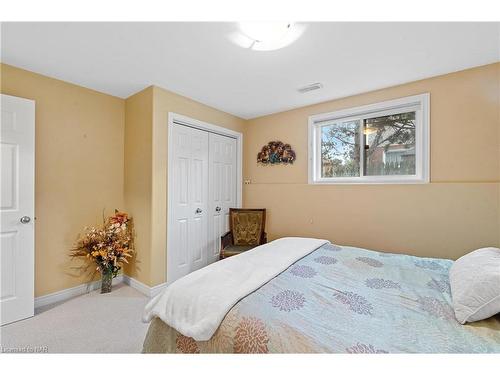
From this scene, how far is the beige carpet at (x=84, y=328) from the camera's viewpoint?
5.41 ft

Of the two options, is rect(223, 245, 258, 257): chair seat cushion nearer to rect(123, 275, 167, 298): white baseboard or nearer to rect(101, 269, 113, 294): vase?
rect(123, 275, 167, 298): white baseboard

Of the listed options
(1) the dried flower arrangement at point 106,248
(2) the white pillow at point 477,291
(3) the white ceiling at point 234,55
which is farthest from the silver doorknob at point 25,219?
(2) the white pillow at point 477,291

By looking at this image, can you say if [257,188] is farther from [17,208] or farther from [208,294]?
[17,208]

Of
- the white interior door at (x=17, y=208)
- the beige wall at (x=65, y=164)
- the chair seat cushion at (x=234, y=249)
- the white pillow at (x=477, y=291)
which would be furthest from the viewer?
the chair seat cushion at (x=234, y=249)

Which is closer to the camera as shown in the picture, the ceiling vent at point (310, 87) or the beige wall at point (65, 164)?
the beige wall at point (65, 164)

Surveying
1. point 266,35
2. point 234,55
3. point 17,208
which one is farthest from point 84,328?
point 266,35

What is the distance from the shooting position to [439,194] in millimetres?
2166

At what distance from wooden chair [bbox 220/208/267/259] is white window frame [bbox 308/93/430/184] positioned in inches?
37.1

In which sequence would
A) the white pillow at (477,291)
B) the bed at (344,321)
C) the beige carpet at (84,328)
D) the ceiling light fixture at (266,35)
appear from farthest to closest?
1. the beige carpet at (84,328)
2. the ceiling light fixture at (266,35)
3. the white pillow at (477,291)
4. the bed at (344,321)

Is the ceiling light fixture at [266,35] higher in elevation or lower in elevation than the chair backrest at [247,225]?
higher

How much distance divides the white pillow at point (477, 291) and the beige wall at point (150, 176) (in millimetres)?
2493

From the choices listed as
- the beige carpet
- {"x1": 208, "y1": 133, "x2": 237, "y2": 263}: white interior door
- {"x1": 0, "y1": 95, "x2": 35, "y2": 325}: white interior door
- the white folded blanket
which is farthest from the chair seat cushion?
{"x1": 0, "y1": 95, "x2": 35, "y2": 325}: white interior door

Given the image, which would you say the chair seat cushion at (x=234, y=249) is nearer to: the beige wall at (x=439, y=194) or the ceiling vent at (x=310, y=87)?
the beige wall at (x=439, y=194)

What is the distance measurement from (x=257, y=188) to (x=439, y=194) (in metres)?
Result: 2.20
